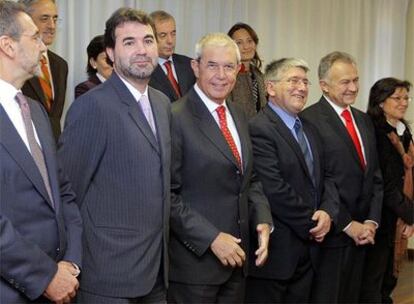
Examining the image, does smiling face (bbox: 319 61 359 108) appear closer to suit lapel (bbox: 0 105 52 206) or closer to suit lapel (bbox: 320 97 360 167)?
suit lapel (bbox: 320 97 360 167)

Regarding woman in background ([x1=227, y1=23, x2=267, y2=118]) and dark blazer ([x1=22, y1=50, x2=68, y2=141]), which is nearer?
dark blazer ([x1=22, y1=50, x2=68, y2=141])

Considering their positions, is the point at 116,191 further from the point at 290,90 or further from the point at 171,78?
the point at 171,78

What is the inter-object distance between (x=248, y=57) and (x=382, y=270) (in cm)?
174

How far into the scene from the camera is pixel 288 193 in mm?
3623

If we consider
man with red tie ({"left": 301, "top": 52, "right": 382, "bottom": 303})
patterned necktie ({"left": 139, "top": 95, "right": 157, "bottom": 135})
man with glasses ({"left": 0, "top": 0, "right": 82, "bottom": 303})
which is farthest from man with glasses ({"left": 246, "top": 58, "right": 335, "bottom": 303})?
man with glasses ({"left": 0, "top": 0, "right": 82, "bottom": 303})

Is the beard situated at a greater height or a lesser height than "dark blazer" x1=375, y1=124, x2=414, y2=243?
greater

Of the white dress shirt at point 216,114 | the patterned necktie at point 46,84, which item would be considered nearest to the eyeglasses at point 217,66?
the white dress shirt at point 216,114

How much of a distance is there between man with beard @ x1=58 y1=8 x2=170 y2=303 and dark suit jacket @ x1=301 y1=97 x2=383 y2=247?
4.93ft

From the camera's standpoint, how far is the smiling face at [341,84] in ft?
13.7

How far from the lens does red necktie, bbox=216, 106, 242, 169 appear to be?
3.28 meters

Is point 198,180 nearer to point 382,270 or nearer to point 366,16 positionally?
point 382,270

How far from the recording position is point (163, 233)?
2.77 metres

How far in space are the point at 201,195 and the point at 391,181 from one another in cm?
181

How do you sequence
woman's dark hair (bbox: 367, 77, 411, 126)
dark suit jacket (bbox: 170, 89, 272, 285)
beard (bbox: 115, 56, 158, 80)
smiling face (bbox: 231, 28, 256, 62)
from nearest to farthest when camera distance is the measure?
1. beard (bbox: 115, 56, 158, 80)
2. dark suit jacket (bbox: 170, 89, 272, 285)
3. woman's dark hair (bbox: 367, 77, 411, 126)
4. smiling face (bbox: 231, 28, 256, 62)
